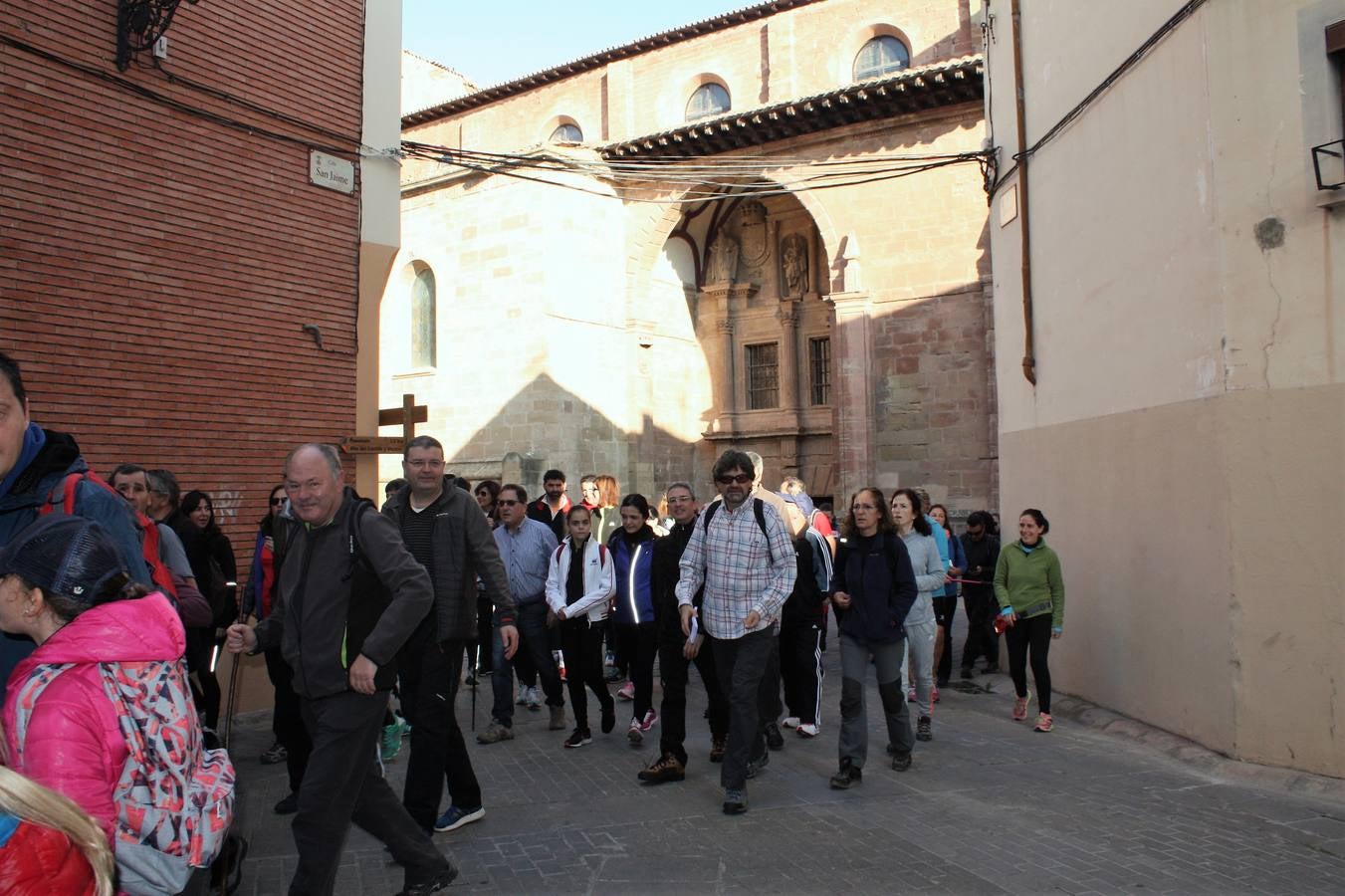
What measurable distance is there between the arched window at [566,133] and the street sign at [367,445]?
20.0 m

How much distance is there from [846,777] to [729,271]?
68.0 feet

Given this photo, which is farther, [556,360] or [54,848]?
[556,360]

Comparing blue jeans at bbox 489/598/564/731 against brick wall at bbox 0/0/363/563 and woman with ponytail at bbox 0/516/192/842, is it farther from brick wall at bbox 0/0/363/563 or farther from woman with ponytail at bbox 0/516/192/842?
woman with ponytail at bbox 0/516/192/842

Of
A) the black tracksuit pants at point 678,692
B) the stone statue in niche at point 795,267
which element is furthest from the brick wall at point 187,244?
the stone statue in niche at point 795,267

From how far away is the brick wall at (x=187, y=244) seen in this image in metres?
8.08

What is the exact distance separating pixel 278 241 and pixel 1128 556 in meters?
7.67

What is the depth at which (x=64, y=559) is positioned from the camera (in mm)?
2594

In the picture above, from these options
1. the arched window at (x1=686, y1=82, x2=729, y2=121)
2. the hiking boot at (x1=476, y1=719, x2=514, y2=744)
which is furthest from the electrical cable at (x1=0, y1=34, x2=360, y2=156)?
the arched window at (x1=686, y1=82, x2=729, y2=121)

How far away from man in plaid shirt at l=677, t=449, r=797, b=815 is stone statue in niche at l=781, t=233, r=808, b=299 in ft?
65.1

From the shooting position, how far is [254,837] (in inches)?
218

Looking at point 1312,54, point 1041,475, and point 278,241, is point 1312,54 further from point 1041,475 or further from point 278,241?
point 278,241

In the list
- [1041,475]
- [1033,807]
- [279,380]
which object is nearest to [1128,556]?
[1041,475]

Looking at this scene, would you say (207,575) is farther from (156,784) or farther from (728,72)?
(728,72)

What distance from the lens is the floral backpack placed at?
2.47 meters
